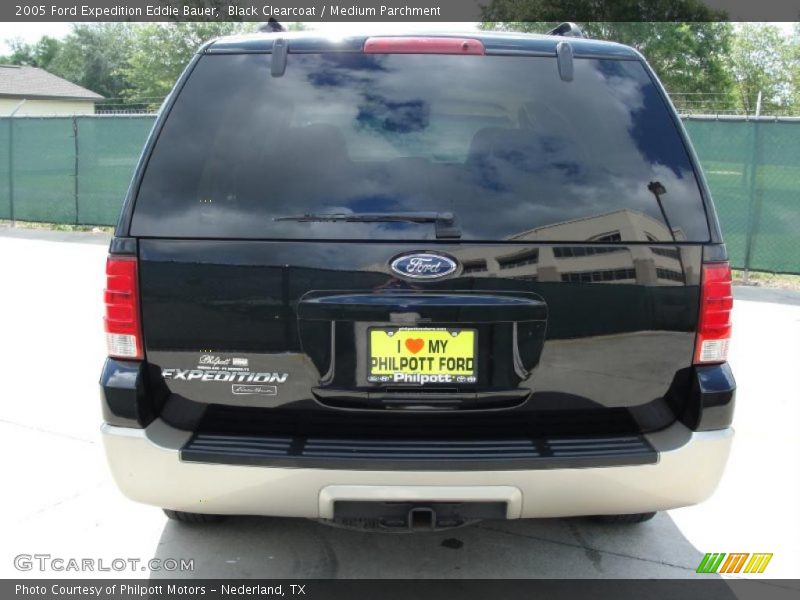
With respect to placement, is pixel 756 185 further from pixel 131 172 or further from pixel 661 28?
pixel 661 28

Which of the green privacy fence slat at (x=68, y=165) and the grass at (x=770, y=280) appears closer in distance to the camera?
the grass at (x=770, y=280)

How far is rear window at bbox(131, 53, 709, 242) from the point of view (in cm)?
244

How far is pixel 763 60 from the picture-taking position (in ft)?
177

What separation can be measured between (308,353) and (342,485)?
1.43ft

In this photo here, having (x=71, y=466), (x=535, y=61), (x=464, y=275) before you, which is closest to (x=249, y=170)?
(x=464, y=275)

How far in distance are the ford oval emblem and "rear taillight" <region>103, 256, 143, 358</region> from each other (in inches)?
33.7

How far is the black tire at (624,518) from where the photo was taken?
3371mm

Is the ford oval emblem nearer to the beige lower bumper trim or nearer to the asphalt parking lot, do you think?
the beige lower bumper trim

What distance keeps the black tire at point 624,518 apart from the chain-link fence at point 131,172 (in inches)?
275

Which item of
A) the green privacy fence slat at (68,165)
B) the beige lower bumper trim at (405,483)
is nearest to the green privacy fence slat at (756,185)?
the beige lower bumper trim at (405,483)

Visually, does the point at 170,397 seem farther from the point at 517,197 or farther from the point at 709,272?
the point at 709,272

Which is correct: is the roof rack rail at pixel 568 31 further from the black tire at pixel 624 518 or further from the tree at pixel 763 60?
the tree at pixel 763 60

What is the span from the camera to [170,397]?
2564mm
